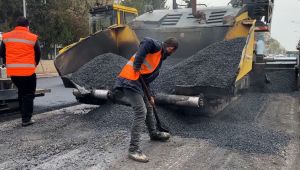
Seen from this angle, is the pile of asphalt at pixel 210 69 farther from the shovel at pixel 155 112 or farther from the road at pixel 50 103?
the road at pixel 50 103

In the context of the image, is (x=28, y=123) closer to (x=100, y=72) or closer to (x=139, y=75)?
(x=100, y=72)

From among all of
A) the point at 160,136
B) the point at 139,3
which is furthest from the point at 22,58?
the point at 139,3

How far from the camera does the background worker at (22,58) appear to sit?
5293 mm

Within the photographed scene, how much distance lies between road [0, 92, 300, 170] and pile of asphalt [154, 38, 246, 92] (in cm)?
55

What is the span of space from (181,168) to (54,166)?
4.13 feet

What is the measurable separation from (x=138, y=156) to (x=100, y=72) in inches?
101

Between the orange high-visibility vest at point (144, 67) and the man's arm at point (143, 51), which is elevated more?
the man's arm at point (143, 51)

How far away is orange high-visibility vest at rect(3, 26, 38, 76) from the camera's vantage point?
5289mm

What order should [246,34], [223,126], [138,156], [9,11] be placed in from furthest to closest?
[9,11], [246,34], [223,126], [138,156]

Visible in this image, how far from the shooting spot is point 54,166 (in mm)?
3473

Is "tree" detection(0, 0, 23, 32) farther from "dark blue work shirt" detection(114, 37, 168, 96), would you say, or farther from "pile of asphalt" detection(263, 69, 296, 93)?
"dark blue work shirt" detection(114, 37, 168, 96)

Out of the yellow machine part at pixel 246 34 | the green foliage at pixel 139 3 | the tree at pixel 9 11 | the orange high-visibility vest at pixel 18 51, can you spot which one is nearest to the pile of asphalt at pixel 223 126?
the yellow machine part at pixel 246 34

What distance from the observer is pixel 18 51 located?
5289 mm

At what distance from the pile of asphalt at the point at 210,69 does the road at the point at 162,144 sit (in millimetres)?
547
